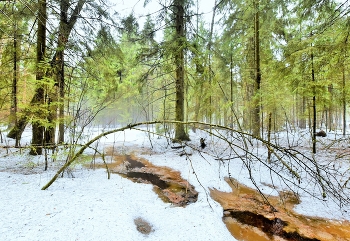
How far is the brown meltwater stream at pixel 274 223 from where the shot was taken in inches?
124

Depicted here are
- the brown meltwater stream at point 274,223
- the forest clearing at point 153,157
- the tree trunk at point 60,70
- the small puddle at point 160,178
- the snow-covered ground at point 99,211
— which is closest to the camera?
the snow-covered ground at point 99,211

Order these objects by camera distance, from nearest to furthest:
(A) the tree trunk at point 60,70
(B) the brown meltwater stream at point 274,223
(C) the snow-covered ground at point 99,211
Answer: (C) the snow-covered ground at point 99,211
(B) the brown meltwater stream at point 274,223
(A) the tree trunk at point 60,70

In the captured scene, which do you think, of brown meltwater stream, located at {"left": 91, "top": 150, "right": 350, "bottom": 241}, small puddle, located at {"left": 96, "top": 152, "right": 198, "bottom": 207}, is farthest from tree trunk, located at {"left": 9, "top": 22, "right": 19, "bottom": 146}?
brown meltwater stream, located at {"left": 91, "top": 150, "right": 350, "bottom": 241}

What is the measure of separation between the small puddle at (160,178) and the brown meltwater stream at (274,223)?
77cm

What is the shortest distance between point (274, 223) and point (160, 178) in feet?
10.2

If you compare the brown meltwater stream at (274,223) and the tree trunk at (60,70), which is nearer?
the brown meltwater stream at (274,223)

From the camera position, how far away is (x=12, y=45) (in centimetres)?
626

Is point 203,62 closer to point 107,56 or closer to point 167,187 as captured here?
point 107,56

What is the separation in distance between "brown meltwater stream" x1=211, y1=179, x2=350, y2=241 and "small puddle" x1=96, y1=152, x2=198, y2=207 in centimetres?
77

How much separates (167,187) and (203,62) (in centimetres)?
592

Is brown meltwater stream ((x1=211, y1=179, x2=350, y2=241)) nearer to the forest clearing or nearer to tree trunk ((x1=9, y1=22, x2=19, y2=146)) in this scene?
the forest clearing

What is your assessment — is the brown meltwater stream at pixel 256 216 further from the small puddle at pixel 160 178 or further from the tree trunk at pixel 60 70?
the tree trunk at pixel 60 70

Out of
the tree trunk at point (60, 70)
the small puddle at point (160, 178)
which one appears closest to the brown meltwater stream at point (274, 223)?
the small puddle at point (160, 178)

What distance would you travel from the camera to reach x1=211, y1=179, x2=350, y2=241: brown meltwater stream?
314cm
